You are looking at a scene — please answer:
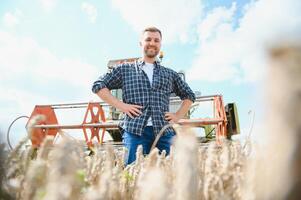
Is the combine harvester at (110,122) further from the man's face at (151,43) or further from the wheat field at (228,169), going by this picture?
the wheat field at (228,169)

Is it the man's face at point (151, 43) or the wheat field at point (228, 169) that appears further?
the man's face at point (151, 43)

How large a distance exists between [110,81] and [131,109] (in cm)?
38

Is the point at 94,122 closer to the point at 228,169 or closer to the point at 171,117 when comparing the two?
the point at 171,117

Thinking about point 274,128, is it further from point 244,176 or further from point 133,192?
point 133,192

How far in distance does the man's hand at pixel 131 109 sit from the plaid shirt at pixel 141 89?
0.04 m

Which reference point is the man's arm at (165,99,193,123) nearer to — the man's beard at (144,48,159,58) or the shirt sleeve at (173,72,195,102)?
the shirt sleeve at (173,72,195,102)

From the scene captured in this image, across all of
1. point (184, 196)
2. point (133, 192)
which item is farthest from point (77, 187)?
point (133, 192)

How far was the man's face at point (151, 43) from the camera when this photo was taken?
3.66 m

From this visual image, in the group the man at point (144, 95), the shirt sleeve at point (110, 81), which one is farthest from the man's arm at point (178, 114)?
the shirt sleeve at point (110, 81)

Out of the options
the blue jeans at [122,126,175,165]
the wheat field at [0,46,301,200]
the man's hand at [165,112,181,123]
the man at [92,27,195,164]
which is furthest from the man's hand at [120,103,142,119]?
the wheat field at [0,46,301,200]

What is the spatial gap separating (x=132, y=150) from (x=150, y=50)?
2.97ft

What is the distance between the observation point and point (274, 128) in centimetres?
52

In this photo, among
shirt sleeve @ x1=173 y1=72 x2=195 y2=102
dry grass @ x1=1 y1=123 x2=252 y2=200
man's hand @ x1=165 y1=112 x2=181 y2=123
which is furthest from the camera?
shirt sleeve @ x1=173 y1=72 x2=195 y2=102

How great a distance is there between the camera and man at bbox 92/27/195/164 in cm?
343
